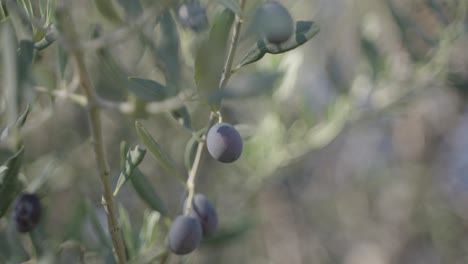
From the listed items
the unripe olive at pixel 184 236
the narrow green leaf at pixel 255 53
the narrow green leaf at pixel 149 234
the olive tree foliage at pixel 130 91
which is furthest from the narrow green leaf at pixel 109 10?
the narrow green leaf at pixel 149 234

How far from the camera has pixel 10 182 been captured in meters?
0.68

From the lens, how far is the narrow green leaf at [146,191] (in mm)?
750

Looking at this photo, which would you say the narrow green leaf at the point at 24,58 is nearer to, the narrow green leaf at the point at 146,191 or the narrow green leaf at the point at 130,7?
the narrow green leaf at the point at 130,7

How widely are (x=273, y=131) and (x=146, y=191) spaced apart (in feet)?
1.87

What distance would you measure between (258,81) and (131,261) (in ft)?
1.25

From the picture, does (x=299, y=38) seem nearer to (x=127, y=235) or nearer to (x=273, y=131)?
(x=127, y=235)

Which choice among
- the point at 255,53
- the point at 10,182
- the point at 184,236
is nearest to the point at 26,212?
the point at 10,182

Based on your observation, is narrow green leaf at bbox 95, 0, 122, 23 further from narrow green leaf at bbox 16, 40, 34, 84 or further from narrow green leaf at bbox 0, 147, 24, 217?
narrow green leaf at bbox 0, 147, 24, 217

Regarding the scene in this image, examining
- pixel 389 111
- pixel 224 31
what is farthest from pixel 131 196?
pixel 224 31

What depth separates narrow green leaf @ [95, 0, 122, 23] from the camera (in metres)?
0.56

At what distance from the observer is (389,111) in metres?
1.38

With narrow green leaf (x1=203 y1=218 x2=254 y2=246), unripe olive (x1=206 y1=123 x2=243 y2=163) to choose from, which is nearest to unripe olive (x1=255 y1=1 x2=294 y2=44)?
unripe olive (x1=206 y1=123 x2=243 y2=163)

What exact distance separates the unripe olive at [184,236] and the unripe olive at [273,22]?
0.24m

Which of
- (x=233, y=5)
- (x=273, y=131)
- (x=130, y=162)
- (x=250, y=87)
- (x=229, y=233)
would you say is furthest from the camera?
(x=273, y=131)
